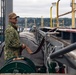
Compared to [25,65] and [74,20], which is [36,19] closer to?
[74,20]

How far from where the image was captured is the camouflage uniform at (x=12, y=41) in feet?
19.1

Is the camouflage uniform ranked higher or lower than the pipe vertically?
lower

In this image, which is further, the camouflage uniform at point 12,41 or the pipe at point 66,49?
the camouflage uniform at point 12,41

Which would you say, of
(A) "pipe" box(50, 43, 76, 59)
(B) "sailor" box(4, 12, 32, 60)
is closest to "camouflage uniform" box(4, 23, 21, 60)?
(B) "sailor" box(4, 12, 32, 60)

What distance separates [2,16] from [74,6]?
18.4 ft

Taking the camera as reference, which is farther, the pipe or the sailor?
the sailor

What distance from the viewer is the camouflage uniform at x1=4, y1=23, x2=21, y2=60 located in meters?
5.82

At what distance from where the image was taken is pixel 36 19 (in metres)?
18.3

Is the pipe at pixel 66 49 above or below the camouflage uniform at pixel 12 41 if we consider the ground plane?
above

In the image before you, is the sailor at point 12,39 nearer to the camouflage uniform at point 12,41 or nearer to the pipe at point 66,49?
the camouflage uniform at point 12,41

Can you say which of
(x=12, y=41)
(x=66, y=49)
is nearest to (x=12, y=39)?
(x=12, y=41)

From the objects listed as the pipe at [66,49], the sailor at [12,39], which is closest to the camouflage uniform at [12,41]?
the sailor at [12,39]

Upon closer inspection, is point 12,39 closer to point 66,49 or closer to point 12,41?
point 12,41

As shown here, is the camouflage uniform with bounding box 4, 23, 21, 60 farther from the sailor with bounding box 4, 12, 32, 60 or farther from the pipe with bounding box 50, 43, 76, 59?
the pipe with bounding box 50, 43, 76, 59
